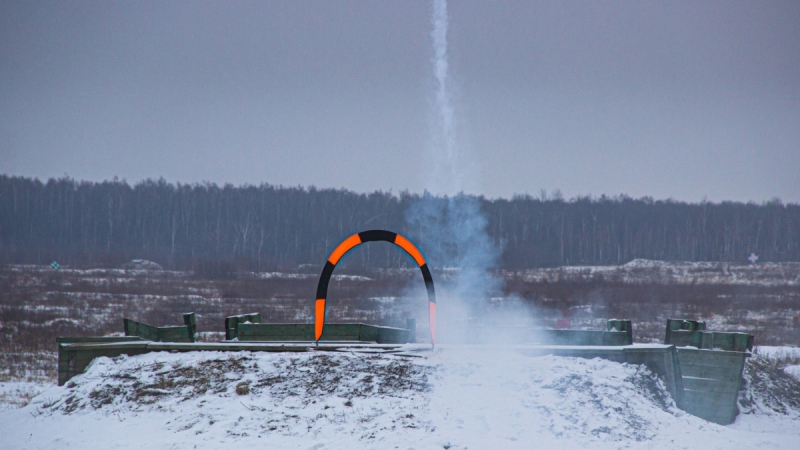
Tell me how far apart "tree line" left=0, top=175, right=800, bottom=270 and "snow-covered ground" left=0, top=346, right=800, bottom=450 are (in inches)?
2413

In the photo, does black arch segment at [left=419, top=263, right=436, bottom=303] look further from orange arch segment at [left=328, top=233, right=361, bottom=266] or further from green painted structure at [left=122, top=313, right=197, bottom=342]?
green painted structure at [left=122, top=313, right=197, bottom=342]

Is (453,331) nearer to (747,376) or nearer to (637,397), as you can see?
(747,376)

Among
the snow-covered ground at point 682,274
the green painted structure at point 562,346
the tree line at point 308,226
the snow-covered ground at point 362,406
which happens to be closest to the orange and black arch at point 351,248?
the green painted structure at point 562,346

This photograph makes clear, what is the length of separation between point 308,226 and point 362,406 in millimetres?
97322

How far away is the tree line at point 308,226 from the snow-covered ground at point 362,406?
201 feet

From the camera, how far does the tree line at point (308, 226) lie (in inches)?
3511

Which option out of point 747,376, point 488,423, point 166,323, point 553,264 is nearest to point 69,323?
point 166,323

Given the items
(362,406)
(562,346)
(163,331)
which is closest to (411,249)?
(562,346)

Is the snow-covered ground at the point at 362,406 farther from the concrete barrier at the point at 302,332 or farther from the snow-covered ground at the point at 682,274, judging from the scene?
the snow-covered ground at the point at 682,274

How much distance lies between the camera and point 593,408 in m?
11.9

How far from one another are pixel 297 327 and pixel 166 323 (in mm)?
20573

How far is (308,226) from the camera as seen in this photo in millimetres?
108062

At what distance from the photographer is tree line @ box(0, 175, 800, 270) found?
89.2m

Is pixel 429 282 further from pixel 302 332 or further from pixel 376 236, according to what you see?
pixel 302 332
